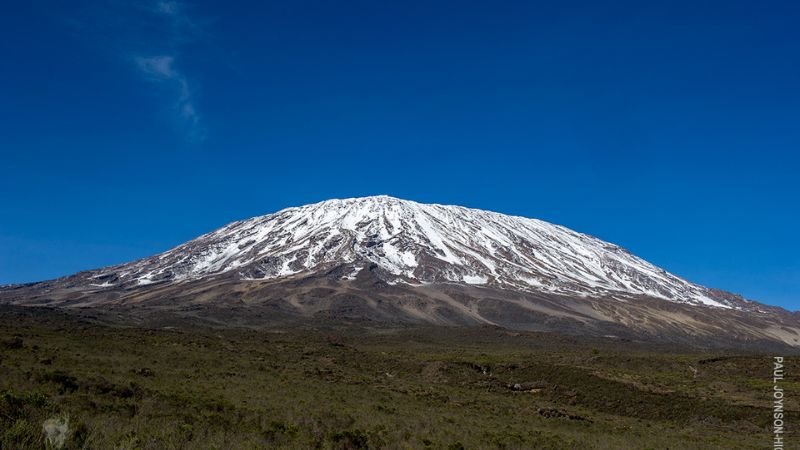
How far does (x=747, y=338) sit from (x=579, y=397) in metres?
127

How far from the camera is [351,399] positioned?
91.4ft

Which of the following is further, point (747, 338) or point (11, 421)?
point (747, 338)

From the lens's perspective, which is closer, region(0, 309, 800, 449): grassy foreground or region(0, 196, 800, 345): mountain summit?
region(0, 309, 800, 449): grassy foreground

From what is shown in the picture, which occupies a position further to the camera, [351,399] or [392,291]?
[392,291]

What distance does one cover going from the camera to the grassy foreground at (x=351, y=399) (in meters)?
14.0

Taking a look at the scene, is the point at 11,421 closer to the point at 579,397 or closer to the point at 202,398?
the point at 202,398

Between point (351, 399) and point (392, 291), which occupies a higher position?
point (392, 291)

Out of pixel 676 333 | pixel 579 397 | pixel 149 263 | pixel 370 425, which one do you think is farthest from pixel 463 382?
pixel 149 263

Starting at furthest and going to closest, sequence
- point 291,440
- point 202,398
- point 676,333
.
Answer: point 676,333 < point 202,398 < point 291,440

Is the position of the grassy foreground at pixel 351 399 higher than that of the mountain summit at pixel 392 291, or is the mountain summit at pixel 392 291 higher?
the mountain summit at pixel 392 291

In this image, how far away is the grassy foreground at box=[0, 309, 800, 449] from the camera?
1398 centimetres

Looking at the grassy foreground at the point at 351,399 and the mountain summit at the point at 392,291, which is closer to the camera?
the grassy foreground at the point at 351,399

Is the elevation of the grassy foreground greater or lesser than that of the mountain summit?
lesser

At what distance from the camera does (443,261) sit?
618 ft
